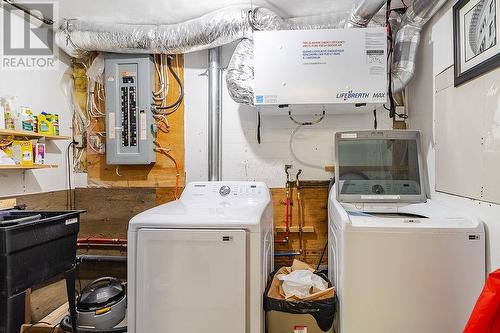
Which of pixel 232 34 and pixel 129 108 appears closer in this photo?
pixel 232 34

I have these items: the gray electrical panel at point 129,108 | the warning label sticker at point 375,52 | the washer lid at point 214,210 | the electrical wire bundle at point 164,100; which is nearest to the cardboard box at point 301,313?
the washer lid at point 214,210

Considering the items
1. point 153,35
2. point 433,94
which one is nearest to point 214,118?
point 153,35

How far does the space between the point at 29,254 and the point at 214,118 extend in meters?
1.71

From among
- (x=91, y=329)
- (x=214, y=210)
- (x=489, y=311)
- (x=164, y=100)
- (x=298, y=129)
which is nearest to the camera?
(x=489, y=311)

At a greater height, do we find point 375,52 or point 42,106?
point 375,52

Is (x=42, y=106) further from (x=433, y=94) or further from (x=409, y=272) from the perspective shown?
(x=433, y=94)

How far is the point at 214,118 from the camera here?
2678 mm

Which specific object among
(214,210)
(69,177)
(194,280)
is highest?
(69,177)

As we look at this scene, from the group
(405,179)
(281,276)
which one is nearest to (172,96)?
(281,276)

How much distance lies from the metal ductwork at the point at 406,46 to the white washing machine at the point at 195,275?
1.60 metres

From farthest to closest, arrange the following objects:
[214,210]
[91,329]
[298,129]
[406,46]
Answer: [298,129] < [406,46] < [91,329] < [214,210]

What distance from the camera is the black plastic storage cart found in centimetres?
139

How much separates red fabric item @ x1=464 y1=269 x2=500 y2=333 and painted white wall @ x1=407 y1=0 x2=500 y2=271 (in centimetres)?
38

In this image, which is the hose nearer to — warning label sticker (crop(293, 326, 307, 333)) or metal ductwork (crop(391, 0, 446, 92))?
warning label sticker (crop(293, 326, 307, 333))
